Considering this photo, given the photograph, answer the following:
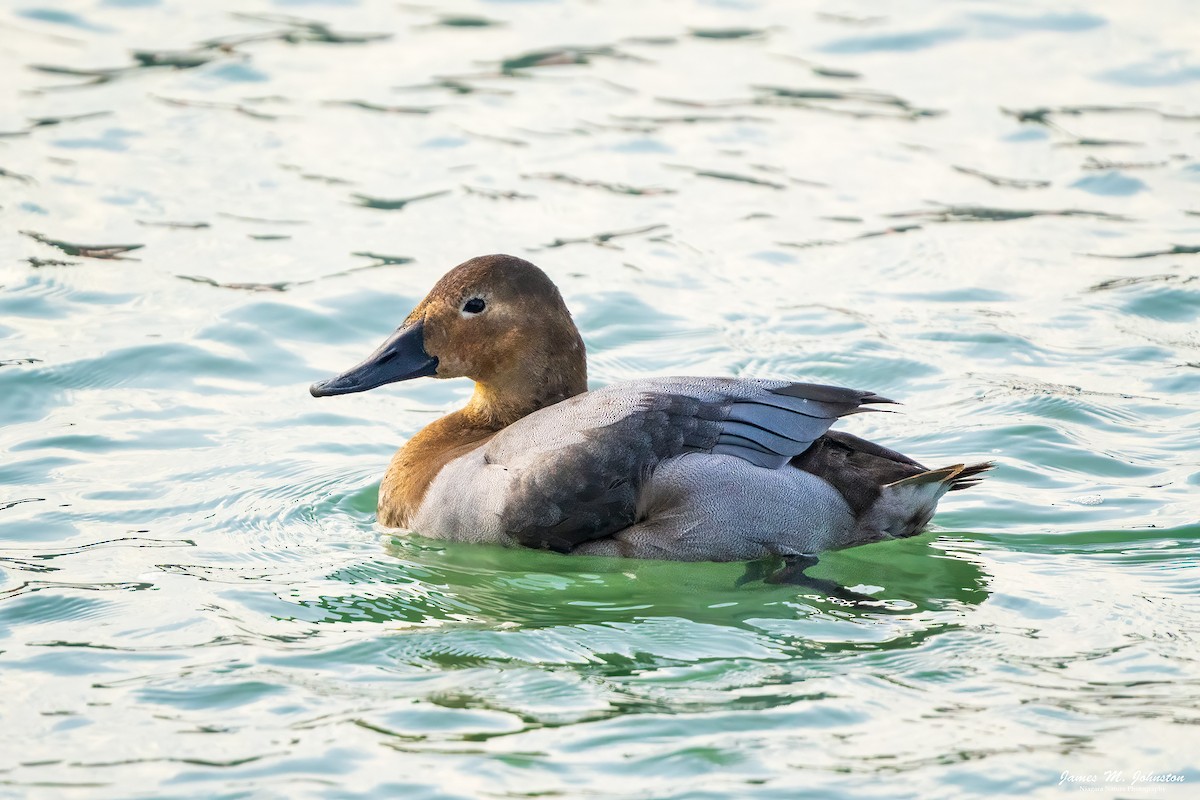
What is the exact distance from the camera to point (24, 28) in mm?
13422

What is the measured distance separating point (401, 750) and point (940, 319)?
5.26 metres

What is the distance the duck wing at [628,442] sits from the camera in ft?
21.3

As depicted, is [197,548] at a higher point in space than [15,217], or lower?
lower

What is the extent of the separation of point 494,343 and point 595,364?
191 centimetres

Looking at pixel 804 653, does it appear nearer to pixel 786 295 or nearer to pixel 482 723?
pixel 482 723

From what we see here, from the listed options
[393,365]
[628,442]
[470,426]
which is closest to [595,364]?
[470,426]

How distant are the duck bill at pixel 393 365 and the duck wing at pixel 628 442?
2.49 feet

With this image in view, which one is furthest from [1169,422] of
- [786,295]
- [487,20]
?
[487,20]

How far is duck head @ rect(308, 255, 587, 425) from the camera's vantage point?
23.6 ft

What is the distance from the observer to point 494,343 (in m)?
7.25

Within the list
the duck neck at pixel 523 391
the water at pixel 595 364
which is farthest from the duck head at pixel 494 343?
Result: the water at pixel 595 364

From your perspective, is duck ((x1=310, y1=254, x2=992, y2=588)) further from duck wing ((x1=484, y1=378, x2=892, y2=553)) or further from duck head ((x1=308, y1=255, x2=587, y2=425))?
duck head ((x1=308, y1=255, x2=587, y2=425))

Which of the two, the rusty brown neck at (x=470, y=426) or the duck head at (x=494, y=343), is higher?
the duck head at (x=494, y=343)

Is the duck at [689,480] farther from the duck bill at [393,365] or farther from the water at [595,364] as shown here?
the duck bill at [393,365]
